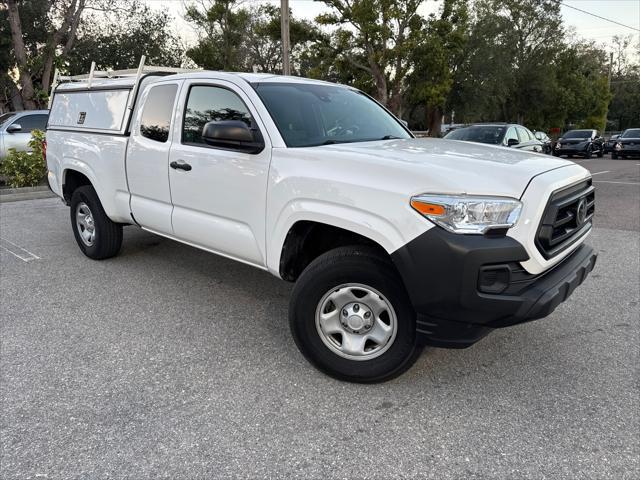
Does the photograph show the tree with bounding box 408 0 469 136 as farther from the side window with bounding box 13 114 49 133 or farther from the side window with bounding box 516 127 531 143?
the side window with bounding box 13 114 49 133

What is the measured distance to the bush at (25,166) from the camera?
409 inches

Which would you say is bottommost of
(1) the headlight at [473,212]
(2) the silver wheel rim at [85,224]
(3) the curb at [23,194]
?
(3) the curb at [23,194]

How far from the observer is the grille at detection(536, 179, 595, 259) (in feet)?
8.36

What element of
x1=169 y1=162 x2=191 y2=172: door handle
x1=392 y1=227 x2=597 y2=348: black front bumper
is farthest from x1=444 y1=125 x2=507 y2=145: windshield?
x1=392 y1=227 x2=597 y2=348: black front bumper

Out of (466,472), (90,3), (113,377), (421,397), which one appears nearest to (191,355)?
(113,377)

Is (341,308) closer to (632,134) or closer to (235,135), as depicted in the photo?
(235,135)

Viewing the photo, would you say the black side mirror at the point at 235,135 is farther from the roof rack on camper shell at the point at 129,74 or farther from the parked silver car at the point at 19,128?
the parked silver car at the point at 19,128

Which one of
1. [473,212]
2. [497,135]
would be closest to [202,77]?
[473,212]

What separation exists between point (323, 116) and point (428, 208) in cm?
162

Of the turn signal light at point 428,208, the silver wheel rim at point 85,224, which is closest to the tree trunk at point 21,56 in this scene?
the silver wheel rim at point 85,224

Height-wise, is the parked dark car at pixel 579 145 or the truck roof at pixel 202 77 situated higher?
the truck roof at pixel 202 77

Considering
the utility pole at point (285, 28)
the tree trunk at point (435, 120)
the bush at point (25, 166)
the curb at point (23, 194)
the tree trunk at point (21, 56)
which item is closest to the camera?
the curb at point (23, 194)

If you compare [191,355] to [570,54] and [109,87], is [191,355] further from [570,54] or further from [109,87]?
[570,54]

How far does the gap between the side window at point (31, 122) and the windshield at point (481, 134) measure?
9908 mm
